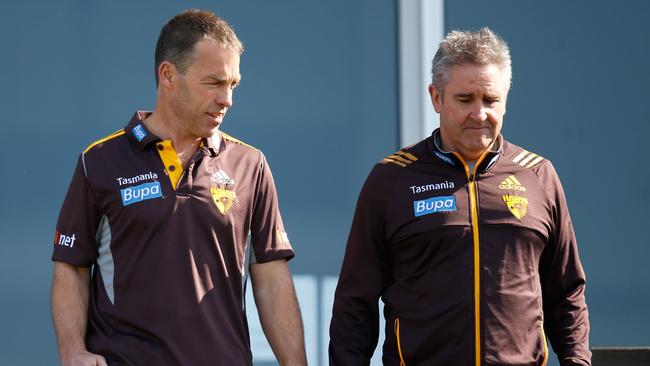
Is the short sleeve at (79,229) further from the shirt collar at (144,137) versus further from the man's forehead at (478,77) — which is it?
the man's forehead at (478,77)

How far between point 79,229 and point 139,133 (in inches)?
13.5

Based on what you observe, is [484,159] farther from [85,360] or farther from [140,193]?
[85,360]

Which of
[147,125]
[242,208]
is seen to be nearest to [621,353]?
[242,208]

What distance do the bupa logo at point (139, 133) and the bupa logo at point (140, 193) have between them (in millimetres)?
169

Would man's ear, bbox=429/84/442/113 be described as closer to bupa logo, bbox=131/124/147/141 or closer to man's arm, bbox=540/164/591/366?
man's arm, bbox=540/164/591/366

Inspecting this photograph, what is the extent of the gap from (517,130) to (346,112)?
739 millimetres

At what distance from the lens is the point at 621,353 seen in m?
3.81

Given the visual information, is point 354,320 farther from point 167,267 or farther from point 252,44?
point 252,44

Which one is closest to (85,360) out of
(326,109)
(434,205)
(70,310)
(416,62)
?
(70,310)

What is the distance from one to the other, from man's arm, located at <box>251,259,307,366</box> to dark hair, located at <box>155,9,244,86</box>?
67 cm

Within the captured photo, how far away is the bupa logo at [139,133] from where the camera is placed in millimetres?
3307

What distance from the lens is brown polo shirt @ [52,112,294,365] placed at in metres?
3.15

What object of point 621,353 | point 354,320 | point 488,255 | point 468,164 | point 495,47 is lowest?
point 621,353

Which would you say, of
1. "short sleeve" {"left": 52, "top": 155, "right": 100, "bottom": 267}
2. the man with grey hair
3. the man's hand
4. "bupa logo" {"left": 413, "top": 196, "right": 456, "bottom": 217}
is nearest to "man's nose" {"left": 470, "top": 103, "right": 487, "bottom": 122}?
the man with grey hair
